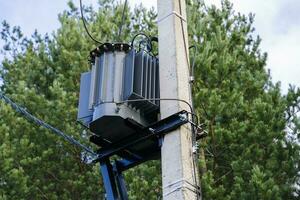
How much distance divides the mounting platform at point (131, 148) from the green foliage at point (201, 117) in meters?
2.28

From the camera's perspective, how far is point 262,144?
25.2ft

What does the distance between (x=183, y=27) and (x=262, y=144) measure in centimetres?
422

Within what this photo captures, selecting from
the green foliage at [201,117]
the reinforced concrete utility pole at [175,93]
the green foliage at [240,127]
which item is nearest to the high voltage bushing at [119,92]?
the reinforced concrete utility pole at [175,93]

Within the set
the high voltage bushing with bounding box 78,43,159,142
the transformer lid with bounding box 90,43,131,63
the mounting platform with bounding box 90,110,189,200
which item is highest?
the transformer lid with bounding box 90,43,131,63

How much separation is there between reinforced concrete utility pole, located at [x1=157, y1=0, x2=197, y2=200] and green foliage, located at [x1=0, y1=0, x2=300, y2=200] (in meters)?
2.52

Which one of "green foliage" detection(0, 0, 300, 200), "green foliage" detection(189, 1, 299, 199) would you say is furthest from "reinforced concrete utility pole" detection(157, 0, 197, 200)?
"green foliage" detection(189, 1, 299, 199)

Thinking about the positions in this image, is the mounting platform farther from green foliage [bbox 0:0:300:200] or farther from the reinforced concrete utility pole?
green foliage [bbox 0:0:300:200]

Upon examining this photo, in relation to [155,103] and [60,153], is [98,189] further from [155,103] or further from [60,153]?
[155,103]

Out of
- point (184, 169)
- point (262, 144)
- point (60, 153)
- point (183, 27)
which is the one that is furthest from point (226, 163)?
point (184, 169)

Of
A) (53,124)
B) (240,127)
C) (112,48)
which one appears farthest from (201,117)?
(112,48)

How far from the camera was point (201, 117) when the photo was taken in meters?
8.07

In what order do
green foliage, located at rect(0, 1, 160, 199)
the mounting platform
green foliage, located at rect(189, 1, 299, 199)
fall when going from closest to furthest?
the mounting platform → green foliage, located at rect(189, 1, 299, 199) → green foliage, located at rect(0, 1, 160, 199)

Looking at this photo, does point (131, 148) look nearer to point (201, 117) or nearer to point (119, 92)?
point (119, 92)

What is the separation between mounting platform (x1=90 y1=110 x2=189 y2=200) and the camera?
132 inches
